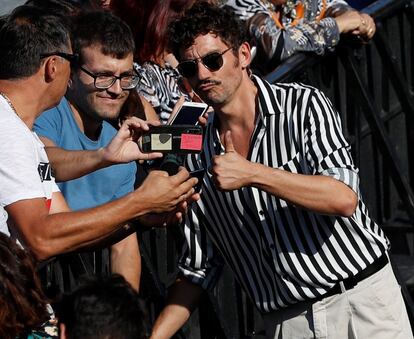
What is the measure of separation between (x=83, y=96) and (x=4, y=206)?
1093mm

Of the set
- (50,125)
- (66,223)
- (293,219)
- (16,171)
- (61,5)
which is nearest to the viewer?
(16,171)

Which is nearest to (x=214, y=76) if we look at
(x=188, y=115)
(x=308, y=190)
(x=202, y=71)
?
(x=202, y=71)

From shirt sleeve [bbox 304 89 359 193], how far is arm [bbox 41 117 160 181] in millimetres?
662

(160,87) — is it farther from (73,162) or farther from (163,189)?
(163,189)

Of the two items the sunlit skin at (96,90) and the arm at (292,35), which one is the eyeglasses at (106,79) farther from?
the arm at (292,35)

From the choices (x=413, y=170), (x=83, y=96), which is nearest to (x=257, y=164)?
(x=83, y=96)

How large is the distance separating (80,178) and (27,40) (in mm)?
871

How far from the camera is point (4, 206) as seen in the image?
4695 millimetres

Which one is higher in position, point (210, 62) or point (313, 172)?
point (210, 62)

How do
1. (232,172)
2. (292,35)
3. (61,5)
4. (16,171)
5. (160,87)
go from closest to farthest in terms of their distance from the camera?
(16,171)
(232,172)
(61,5)
(160,87)
(292,35)

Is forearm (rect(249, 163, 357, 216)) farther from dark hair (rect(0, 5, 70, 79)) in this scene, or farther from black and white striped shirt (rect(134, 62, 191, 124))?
black and white striped shirt (rect(134, 62, 191, 124))

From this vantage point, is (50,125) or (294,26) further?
(294,26)

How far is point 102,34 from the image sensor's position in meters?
5.63

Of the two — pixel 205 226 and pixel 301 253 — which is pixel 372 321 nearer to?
pixel 301 253
